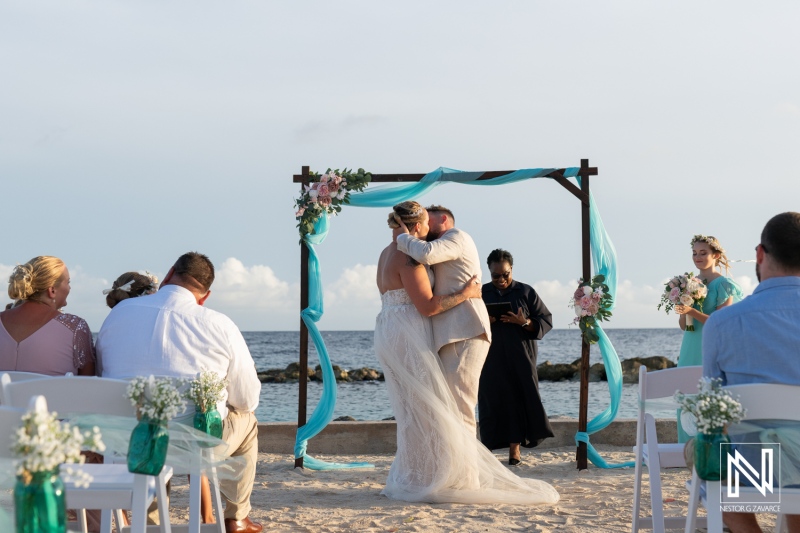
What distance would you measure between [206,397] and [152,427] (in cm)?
78

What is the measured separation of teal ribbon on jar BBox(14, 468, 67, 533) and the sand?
305 cm

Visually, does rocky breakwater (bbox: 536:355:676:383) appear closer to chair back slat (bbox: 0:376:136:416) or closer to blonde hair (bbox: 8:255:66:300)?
blonde hair (bbox: 8:255:66:300)

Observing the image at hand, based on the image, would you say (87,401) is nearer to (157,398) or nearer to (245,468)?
(157,398)

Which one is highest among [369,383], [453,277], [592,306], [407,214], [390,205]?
[390,205]

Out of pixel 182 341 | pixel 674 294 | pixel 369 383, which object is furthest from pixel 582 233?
pixel 369 383

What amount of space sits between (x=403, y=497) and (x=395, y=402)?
631 mm

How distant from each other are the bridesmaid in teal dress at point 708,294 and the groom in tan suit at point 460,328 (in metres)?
1.45

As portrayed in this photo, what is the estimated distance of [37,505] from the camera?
2064 mm

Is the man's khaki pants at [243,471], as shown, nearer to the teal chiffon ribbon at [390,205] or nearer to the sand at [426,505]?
the sand at [426,505]

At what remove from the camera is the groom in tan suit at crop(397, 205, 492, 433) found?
5.98 m

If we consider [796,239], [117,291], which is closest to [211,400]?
[117,291]

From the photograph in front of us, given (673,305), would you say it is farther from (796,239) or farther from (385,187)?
(796,239)

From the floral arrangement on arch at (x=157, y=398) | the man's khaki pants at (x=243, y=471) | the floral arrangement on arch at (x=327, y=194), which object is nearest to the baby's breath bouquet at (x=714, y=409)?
the floral arrangement on arch at (x=157, y=398)

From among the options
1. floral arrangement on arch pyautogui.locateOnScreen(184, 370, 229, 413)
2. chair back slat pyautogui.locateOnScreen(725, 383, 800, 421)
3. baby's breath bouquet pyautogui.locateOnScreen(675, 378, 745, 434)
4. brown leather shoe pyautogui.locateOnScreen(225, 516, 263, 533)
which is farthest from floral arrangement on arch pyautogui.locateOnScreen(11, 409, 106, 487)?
brown leather shoe pyautogui.locateOnScreen(225, 516, 263, 533)
